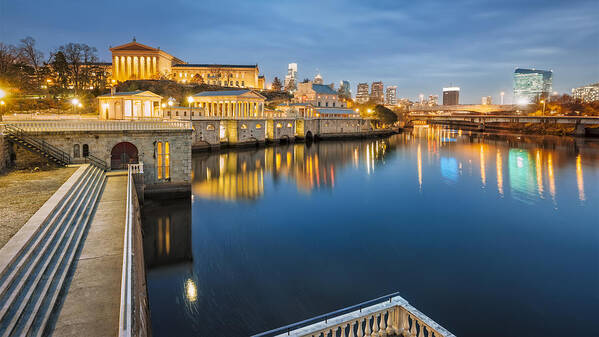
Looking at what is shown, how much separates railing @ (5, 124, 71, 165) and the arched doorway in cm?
270

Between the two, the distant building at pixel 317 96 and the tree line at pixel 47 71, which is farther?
the distant building at pixel 317 96

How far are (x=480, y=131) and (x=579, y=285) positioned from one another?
13411 centimetres

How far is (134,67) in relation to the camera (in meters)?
110

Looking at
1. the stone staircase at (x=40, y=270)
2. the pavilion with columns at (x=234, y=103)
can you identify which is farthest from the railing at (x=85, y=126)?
the pavilion with columns at (x=234, y=103)

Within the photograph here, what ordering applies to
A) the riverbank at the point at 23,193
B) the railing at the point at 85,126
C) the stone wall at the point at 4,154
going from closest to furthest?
the riverbank at the point at 23,193 → the stone wall at the point at 4,154 → the railing at the point at 85,126

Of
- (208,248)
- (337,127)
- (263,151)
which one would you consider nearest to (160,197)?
(208,248)

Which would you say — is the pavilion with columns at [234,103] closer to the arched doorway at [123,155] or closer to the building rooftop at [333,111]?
the building rooftop at [333,111]

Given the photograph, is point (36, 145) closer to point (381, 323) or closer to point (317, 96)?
point (381, 323)

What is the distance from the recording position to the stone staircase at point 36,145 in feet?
74.3

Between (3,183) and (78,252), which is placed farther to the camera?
(3,183)

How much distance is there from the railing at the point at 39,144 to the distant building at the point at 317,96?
273 feet

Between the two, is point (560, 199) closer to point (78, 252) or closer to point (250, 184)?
point (250, 184)

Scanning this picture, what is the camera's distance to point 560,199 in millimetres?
32562

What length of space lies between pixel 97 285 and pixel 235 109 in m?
62.7
